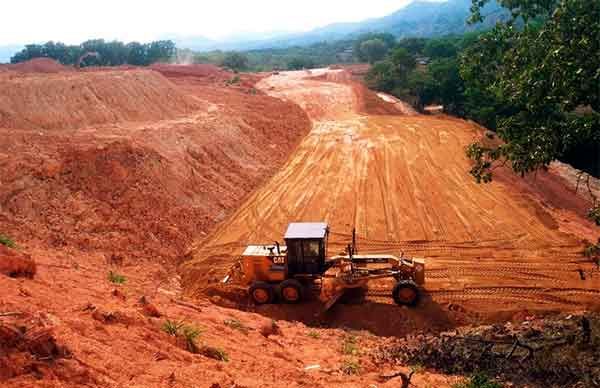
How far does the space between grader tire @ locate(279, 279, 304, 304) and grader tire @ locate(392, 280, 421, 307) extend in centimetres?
244

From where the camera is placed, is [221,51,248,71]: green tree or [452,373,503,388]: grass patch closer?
[452,373,503,388]: grass patch

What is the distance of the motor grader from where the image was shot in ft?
46.8

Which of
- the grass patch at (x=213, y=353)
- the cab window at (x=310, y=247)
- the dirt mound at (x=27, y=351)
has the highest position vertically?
the dirt mound at (x=27, y=351)

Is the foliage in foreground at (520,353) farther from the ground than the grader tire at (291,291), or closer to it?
farther from the ground

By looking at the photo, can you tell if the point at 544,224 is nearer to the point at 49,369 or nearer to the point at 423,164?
Result: the point at 423,164

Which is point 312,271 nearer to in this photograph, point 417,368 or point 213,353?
point 417,368

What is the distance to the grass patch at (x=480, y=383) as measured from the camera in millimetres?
8766

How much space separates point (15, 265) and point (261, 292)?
6.18 m

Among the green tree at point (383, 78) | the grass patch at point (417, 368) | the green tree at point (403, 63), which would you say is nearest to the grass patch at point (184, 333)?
the grass patch at point (417, 368)

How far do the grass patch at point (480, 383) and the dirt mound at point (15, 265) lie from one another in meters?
8.10

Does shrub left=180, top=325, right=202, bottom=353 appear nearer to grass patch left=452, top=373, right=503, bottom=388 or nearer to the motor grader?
grass patch left=452, top=373, right=503, bottom=388

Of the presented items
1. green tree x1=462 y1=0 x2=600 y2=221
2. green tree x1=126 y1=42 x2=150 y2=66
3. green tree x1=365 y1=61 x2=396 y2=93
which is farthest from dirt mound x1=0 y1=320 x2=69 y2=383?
green tree x1=126 y1=42 x2=150 y2=66

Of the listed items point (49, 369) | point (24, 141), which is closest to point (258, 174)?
point (24, 141)

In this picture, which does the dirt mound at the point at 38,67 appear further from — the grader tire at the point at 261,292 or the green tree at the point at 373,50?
the green tree at the point at 373,50
